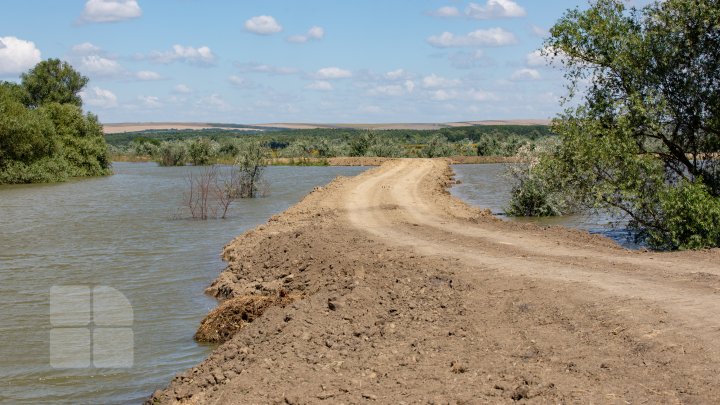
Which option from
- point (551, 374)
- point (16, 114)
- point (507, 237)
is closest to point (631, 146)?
point (507, 237)

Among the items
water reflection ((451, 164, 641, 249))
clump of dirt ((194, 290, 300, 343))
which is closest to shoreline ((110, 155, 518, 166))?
water reflection ((451, 164, 641, 249))

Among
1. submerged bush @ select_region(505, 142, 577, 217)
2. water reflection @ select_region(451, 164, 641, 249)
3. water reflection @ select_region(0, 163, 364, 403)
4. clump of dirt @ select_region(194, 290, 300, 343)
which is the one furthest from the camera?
submerged bush @ select_region(505, 142, 577, 217)

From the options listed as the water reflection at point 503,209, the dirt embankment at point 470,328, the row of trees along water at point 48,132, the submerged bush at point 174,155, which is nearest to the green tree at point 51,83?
the row of trees along water at point 48,132

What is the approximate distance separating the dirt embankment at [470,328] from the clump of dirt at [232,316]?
0.07 feet

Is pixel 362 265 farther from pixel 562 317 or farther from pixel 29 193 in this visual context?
pixel 29 193

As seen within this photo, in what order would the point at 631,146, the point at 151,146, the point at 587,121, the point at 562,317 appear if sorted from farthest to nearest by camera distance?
the point at 151,146, the point at 587,121, the point at 631,146, the point at 562,317

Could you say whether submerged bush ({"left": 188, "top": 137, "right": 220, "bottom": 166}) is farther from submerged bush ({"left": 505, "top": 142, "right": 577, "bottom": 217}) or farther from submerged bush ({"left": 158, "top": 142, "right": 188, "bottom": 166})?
submerged bush ({"left": 505, "top": 142, "right": 577, "bottom": 217})

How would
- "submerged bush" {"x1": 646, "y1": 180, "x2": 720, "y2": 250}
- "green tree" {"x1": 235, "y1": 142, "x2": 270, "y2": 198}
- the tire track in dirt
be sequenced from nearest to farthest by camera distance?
the tire track in dirt
"submerged bush" {"x1": 646, "y1": 180, "x2": 720, "y2": 250}
"green tree" {"x1": 235, "y1": 142, "x2": 270, "y2": 198}

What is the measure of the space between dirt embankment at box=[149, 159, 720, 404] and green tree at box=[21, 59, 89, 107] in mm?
73470

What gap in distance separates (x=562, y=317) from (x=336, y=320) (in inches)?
105

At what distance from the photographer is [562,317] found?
905 cm

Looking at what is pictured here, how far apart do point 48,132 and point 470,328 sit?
58.2 m
